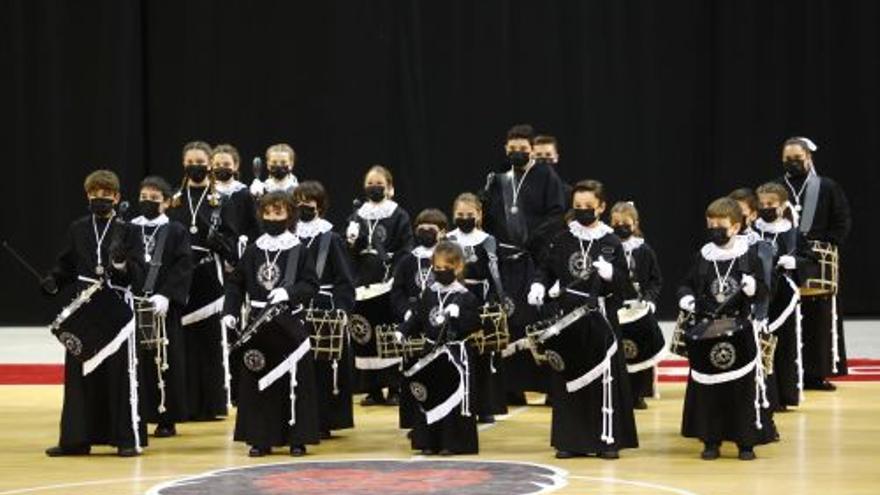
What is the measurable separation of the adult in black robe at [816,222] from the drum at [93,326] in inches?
212

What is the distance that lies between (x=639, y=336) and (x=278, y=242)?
324 centimetres

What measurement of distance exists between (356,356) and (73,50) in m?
7.35

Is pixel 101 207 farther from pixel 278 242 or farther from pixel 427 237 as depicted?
pixel 427 237

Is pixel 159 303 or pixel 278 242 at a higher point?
pixel 278 242

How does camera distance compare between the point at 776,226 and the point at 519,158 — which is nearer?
the point at 776,226

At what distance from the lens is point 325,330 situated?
12445mm

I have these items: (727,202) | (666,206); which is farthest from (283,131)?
(727,202)

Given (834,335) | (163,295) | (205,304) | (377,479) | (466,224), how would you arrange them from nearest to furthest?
(377,479), (163,295), (466,224), (205,304), (834,335)

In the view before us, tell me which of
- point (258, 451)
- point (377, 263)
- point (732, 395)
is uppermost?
point (377, 263)

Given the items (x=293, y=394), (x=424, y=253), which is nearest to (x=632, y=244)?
(x=424, y=253)

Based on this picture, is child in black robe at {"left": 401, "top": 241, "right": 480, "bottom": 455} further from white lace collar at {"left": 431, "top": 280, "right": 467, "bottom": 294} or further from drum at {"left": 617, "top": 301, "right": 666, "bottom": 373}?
drum at {"left": 617, "top": 301, "right": 666, "bottom": 373}

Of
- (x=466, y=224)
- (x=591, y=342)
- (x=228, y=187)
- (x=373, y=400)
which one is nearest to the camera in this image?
(x=591, y=342)

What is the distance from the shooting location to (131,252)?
40.3 feet

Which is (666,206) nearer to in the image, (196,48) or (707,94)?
(707,94)
